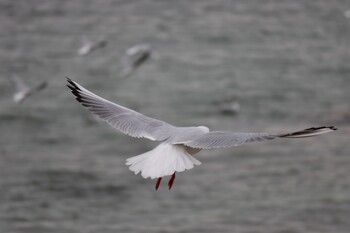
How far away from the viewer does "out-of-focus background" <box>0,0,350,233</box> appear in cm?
1216

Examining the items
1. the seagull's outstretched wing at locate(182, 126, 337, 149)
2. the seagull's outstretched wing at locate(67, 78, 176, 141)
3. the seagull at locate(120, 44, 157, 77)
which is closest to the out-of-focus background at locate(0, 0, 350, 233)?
the seagull at locate(120, 44, 157, 77)

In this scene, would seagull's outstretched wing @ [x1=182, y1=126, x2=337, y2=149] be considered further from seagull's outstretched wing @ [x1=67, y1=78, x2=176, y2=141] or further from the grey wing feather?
seagull's outstretched wing @ [x1=67, y1=78, x2=176, y2=141]

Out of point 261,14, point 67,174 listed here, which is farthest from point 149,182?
point 261,14

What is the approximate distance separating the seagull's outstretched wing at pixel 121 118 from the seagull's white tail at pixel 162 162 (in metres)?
0.36

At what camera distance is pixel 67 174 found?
13188 millimetres

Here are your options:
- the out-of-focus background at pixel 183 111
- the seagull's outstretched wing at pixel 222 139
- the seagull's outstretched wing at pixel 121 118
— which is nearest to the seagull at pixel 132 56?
the out-of-focus background at pixel 183 111

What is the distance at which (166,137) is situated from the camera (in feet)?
20.5

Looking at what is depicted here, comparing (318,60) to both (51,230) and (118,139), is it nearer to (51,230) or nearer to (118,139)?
(118,139)

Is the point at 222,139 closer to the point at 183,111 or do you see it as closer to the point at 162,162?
the point at 162,162

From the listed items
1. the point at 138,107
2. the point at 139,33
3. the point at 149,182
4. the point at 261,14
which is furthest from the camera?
the point at 261,14

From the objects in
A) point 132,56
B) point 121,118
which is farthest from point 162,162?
point 132,56

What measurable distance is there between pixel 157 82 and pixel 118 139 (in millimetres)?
2211

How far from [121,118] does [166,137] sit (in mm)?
522

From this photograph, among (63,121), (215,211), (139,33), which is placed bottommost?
(215,211)
